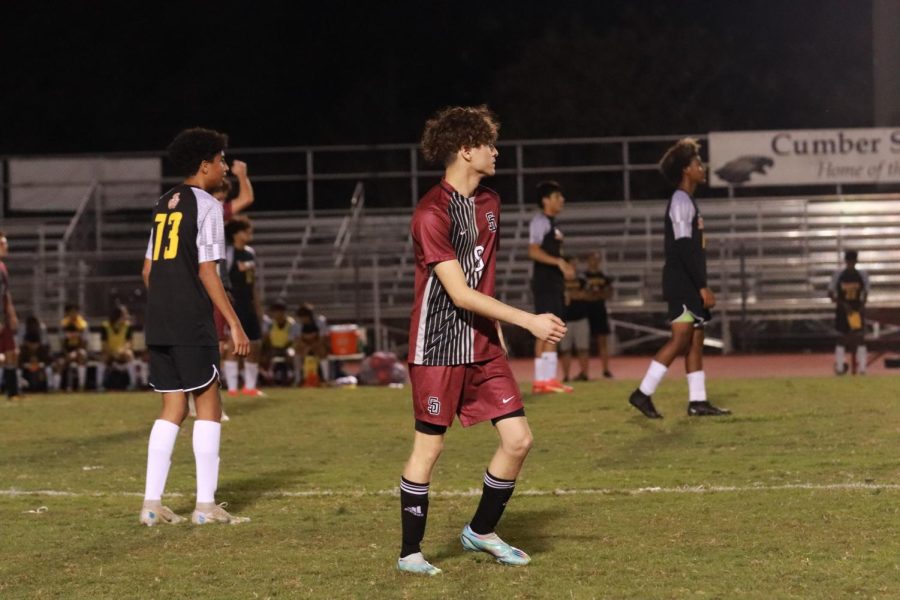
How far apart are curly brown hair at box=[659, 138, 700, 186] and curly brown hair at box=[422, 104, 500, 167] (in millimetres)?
5924

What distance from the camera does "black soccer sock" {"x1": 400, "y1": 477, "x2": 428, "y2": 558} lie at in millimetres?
6230

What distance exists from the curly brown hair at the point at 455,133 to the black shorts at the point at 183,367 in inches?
78.2

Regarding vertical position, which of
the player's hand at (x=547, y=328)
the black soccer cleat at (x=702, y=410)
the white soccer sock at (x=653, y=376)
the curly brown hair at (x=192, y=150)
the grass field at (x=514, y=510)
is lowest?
the grass field at (x=514, y=510)

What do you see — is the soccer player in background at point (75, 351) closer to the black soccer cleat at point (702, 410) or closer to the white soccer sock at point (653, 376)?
the white soccer sock at point (653, 376)

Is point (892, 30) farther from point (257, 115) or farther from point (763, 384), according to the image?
point (257, 115)

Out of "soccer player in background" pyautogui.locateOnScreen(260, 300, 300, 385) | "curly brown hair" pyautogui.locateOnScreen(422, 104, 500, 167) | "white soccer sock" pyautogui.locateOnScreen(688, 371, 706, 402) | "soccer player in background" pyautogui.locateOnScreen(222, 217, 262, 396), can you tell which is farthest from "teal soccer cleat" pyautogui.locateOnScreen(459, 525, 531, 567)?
"soccer player in background" pyautogui.locateOnScreen(260, 300, 300, 385)

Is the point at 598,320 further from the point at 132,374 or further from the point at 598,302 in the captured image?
the point at 132,374

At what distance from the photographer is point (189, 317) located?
24.9ft

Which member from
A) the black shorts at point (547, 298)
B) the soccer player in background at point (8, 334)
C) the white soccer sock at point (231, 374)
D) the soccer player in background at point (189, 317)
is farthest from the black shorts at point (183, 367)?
the white soccer sock at point (231, 374)

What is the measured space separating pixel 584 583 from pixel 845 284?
16061 millimetres

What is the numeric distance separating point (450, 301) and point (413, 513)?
0.92 m

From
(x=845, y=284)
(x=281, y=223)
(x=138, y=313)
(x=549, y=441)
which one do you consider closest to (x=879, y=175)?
(x=845, y=284)

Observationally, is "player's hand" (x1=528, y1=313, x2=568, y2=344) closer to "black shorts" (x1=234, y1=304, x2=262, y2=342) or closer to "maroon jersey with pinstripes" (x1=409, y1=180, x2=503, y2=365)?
"maroon jersey with pinstripes" (x1=409, y1=180, x2=503, y2=365)

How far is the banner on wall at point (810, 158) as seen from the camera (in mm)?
30656
